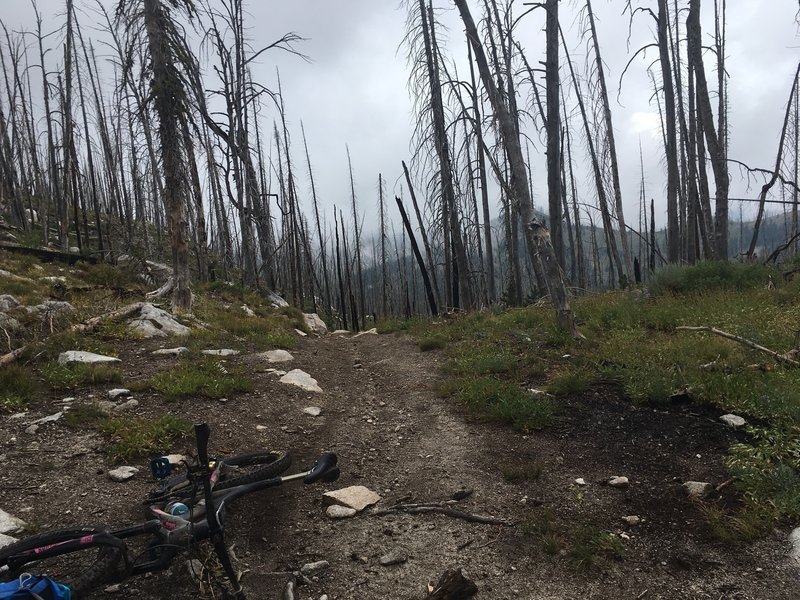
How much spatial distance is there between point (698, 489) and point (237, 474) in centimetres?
321

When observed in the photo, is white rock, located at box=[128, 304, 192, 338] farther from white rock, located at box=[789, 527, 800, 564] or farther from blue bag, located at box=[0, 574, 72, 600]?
white rock, located at box=[789, 527, 800, 564]

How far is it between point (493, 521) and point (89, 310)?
25.3ft

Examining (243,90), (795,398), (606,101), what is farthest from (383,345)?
(606,101)

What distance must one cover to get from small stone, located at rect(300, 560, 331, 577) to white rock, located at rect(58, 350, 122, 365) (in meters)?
4.34

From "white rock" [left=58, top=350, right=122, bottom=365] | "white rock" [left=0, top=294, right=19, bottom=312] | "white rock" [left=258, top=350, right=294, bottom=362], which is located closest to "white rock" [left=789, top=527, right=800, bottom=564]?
"white rock" [left=258, top=350, right=294, bottom=362]

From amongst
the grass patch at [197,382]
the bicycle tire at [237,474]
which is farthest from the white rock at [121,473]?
the grass patch at [197,382]

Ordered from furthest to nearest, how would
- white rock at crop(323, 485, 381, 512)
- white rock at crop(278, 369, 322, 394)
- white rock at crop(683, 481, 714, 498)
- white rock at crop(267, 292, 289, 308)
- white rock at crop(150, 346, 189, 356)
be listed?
1. white rock at crop(267, 292, 289, 308)
2. white rock at crop(150, 346, 189, 356)
3. white rock at crop(278, 369, 322, 394)
4. white rock at crop(323, 485, 381, 512)
5. white rock at crop(683, 481, 714, 498)

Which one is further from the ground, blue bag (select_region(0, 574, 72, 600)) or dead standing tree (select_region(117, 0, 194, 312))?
dead standing tree (select_region(117, 0, 194, 312))

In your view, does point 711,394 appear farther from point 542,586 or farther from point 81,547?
point 81,547

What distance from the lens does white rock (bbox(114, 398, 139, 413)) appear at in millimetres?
4507

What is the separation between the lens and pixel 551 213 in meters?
10.8

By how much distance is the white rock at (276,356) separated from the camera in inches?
294

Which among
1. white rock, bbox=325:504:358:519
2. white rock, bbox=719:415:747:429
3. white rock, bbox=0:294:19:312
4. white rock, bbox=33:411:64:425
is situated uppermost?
white rock, bbox=0:294:19:312

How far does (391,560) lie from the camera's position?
2.67 meters
